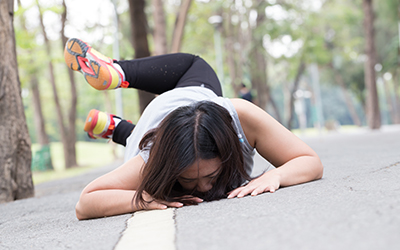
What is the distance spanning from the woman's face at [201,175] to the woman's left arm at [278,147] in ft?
1.03

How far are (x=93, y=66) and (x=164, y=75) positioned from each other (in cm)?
61

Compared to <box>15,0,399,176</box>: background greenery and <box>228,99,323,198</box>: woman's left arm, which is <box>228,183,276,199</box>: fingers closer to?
<box>228,99,323,198</box>: woman's left arm

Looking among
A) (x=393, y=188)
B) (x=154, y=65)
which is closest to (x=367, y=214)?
(x=393, y=188)

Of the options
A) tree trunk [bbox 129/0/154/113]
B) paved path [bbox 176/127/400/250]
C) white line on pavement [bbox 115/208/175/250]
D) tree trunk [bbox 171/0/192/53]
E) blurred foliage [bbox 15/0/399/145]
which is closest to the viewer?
paved path [bbox 176/127/400/250]

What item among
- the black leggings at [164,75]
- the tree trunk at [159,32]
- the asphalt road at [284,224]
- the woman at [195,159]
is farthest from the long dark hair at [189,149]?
the tree trunk at [159,32]

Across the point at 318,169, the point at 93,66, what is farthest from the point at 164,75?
the point at 318,169

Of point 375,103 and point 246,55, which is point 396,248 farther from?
point 246,55

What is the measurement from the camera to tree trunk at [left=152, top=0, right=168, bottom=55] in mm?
11289

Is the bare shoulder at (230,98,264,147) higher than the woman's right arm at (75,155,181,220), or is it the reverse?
the bare shoulder at (230,98,264,147)

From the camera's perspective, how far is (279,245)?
4.02ft

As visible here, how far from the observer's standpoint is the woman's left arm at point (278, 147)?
260cm

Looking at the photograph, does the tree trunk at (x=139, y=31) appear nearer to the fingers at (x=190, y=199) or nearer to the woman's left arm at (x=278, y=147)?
the woman's left arm at (x=278, y=147)

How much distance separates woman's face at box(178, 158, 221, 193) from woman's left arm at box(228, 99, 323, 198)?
1.03 feet

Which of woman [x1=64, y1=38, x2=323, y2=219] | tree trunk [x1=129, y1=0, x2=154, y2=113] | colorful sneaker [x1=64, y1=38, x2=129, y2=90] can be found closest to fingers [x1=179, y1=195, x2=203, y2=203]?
woman [x1=64, y1=38, x2=323, y2=219]
